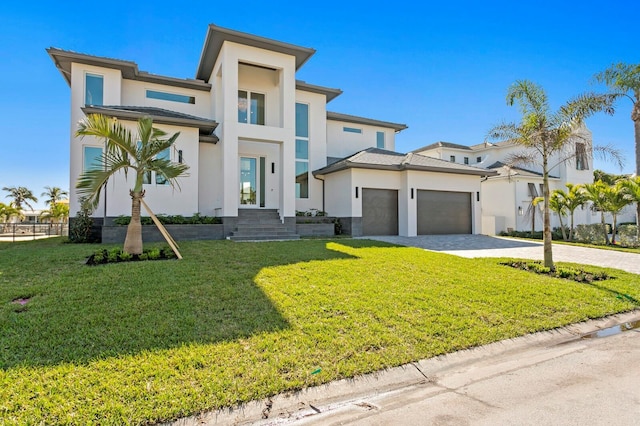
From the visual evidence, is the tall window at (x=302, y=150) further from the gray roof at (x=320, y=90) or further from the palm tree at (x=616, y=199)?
the palm tree at (x=616, y=199)

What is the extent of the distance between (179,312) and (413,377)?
3279 mm

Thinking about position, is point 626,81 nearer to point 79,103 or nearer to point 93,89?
point 93,89

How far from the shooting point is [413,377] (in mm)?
3492

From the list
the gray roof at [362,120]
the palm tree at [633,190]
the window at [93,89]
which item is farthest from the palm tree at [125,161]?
the palm tree at [633,190]

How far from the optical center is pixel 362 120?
815 inches

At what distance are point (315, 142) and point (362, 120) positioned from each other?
4.18 metres

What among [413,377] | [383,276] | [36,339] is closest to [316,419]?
[413,377]

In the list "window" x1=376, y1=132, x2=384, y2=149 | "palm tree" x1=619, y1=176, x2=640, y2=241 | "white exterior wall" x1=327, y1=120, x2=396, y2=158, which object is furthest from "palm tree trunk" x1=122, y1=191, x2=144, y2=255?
"palm tree" x1=619, y1=176, x2=640, y2=241

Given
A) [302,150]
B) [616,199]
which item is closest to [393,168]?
[302,150]

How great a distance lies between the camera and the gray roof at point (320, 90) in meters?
17.8

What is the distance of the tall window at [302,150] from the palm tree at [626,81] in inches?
584

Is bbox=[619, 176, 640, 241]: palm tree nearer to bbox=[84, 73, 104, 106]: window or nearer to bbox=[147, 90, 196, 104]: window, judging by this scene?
bbox=[147, 90, 196, 104]: window

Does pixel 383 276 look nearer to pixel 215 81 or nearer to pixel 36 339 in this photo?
pixel 36 339

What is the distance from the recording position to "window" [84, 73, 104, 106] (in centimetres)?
1427
